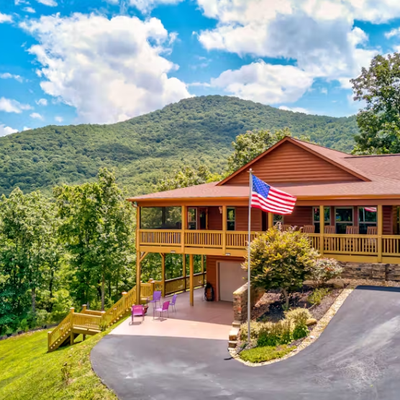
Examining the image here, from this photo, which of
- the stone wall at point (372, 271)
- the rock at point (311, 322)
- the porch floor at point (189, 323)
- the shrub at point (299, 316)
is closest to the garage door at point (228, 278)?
the porch floor at point (189, 323)

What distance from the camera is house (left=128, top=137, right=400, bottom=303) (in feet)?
50.9

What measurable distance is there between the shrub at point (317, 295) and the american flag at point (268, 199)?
3.20 m

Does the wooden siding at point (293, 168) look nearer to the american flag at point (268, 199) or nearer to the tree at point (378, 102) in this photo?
the american flag at point (268, 199)

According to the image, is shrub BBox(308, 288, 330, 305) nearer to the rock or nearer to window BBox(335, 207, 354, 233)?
the rock

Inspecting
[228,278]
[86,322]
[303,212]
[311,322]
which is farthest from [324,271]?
[86,322]

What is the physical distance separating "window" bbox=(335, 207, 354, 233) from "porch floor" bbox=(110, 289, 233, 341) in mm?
6488

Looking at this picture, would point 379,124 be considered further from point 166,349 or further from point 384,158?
point 166,349

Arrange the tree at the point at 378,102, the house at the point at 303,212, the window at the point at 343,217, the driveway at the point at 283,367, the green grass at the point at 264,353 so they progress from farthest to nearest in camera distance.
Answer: the tree at the point at 378,102 < the window at the point at 343,217 < the house at the point at 303,212 < the green grass at the point at 264,353 < the driveway at the point at 283,367

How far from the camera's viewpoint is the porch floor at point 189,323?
14156mm

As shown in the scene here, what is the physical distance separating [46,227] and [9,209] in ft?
10.4

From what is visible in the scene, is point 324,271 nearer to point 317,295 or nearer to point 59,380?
point 317,295

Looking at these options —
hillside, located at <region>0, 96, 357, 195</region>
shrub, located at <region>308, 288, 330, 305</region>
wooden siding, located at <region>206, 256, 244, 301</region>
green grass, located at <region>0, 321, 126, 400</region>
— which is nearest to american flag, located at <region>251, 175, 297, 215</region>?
shrub, located at <region>308, 288, 330, 305</region>

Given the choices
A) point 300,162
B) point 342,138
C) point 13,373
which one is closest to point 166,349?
point 13,373

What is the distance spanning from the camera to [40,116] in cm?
7662
